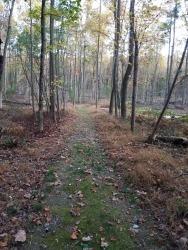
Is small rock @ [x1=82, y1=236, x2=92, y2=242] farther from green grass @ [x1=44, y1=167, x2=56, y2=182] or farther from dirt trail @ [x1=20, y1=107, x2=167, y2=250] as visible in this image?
green grass @ [x1=44, y1=167, x2=56, y2=182]

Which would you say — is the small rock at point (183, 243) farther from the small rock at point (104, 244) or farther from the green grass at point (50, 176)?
the green grass at point (50, 176)

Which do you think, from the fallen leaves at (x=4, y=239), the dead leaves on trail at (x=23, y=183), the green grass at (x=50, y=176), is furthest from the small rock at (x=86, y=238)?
the green grass at (x=50, y=176)

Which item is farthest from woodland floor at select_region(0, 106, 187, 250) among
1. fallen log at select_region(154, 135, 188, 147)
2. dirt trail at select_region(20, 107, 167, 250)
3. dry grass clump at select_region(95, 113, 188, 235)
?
fallen log at select_region(154, 135, 188, 147)

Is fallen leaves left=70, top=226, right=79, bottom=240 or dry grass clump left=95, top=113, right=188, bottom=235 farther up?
dry grass clump left=95, top=113, right=188, bottom=235

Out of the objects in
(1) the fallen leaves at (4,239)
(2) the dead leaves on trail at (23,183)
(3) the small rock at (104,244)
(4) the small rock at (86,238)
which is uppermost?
(2) the dead leaves on trail at (23,183)

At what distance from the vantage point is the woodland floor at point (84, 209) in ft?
18.1

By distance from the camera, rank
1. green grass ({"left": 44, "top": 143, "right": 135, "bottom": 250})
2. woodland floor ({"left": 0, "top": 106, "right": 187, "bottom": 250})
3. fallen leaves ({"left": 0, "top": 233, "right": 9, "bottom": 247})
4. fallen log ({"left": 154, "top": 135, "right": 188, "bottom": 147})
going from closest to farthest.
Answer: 1. fallen leaves ({"left": 0, "top": 233, "right": 9, "bottom": 247})
2. green grass ({"left": 44, "top": 143, "right": 135, "bottom": 250})
3. woodland floor ({"left": 0, "top": 106, "right": 187, "bottom": 250})
4. fallen log ({"left": 154, "top": 135, "right": 188, "bottom": 147})

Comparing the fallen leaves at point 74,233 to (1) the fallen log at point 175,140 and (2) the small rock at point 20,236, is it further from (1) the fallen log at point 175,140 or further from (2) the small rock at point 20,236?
(1) the fallen log at point 175,140

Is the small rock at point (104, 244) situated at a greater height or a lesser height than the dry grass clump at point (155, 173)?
lesser

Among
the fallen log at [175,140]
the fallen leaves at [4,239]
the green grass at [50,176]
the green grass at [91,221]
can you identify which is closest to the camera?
the fallen leaves at [4,239]

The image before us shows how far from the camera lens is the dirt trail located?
5445mm

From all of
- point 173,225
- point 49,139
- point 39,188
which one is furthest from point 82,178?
point 49,139

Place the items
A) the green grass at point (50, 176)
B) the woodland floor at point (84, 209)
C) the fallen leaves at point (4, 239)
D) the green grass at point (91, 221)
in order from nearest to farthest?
the fallen leaves at point (4, 239)
the green grass at point (91, 221)
the woodland floor at point (84, 209)
the green grass at point (50, 176)

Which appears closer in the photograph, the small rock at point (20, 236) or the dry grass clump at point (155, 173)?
the small rock at point (20, 236)
